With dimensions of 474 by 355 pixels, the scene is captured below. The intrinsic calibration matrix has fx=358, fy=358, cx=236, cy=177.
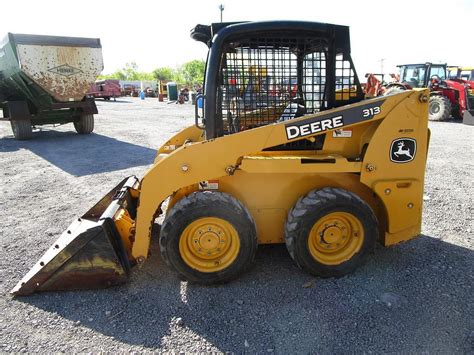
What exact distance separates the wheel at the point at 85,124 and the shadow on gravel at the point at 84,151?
0.68ft

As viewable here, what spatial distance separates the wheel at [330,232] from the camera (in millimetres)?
2924

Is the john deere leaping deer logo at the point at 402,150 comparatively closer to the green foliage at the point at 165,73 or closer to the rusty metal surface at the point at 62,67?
the rusty metal surface at the point at 62,67

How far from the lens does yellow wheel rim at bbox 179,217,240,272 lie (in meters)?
2.93

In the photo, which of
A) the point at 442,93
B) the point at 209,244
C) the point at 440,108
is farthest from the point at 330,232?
the point at 442,93

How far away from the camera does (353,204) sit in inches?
115

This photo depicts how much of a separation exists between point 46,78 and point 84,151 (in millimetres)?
2945

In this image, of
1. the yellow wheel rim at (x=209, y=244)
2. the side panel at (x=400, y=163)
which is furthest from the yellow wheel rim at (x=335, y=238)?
the yellow wheel rim at (x=209, y=244)

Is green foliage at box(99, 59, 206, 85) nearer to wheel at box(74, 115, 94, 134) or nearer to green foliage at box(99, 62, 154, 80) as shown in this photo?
green foliage at box(99, 62, 154, 80)

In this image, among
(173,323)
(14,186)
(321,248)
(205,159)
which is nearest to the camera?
(173,323)

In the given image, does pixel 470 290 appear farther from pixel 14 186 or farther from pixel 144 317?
pixel 14 186

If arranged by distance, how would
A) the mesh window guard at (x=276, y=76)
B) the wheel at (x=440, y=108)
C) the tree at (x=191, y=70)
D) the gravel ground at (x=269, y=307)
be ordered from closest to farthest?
the gravel ground at (x=269, y=307)
the mesh window guard at (x=276, y=76)
the wheel at (x=440, y=108)
the tree at (x=191, y=70)

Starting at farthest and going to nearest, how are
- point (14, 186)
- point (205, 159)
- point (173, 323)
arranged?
point (14, 186), point (205, 159), point (173, 323)

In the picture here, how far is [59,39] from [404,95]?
33.9 feet

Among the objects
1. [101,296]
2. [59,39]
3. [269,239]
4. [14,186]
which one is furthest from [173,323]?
[59,39]
